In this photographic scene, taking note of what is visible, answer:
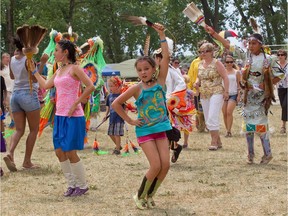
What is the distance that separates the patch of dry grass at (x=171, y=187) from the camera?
556cm

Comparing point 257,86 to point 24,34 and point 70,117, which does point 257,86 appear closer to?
point 70,117

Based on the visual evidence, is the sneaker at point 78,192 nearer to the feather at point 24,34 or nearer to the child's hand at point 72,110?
the child's hand at point 72,110

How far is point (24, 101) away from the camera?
25.7 ft

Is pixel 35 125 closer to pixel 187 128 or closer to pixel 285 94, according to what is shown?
pixel 187 128

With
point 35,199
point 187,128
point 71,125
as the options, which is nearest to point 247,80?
point 187,128

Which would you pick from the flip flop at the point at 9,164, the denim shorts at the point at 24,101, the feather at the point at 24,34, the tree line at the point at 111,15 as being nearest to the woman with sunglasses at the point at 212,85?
the denim shorts at the point at 24,101

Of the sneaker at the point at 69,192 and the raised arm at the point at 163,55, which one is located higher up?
the raised arm at the point at 163,55

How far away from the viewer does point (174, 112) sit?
7840 millimetres

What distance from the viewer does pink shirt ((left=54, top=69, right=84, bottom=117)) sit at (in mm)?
6223

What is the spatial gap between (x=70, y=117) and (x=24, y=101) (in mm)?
1819

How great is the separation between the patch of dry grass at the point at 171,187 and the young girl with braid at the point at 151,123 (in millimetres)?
275

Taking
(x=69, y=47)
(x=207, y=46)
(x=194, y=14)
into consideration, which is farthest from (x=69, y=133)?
(x=207, y=46)

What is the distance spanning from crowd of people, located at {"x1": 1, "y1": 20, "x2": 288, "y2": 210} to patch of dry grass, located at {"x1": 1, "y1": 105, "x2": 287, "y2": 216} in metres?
0.25

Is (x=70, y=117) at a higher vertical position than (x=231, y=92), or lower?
higher
